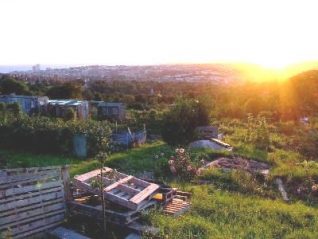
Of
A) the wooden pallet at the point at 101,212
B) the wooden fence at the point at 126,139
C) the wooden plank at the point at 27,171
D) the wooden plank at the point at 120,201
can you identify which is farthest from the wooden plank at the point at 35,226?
the wooden fence at the point at 126,139

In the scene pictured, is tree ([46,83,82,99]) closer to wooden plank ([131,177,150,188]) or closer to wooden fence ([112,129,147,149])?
wooden fence ([112,129,147,149])

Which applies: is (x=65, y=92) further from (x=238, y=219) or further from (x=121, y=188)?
(x=238, y=219)

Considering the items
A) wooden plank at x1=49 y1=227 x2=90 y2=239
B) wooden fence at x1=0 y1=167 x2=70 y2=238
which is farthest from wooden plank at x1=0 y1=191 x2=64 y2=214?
wooden plank at x1=49 y1=227 x2=90 y2=239

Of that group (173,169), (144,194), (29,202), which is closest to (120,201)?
(144,194)

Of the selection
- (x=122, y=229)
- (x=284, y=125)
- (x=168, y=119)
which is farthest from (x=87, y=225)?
(x=284, y=125)

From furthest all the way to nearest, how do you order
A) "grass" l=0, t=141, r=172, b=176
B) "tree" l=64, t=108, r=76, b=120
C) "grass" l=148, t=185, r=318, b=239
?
"tree" l=64, t=108, r=76, b=120
"grass" l=0, t=141, r=172, b=176
"grass" l=148, t=185, r=318, b=239

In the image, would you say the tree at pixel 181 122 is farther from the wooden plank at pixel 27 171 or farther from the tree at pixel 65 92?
the tree at pixel 65 92

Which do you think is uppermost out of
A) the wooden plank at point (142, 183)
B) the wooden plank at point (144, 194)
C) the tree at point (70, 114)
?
the wooden plank at point (144, 194)
